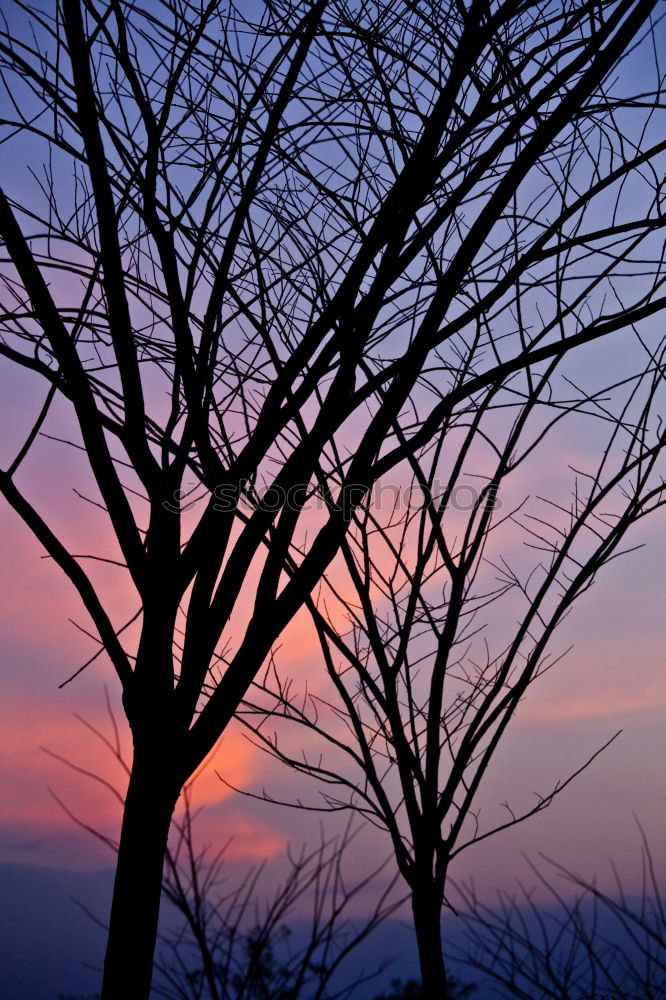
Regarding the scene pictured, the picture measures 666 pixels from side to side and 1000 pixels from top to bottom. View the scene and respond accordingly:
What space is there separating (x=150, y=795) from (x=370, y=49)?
2.35m

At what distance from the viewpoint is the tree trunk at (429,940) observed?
7.86 feet

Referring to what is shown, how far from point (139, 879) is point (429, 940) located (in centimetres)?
100

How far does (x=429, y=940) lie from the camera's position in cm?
248

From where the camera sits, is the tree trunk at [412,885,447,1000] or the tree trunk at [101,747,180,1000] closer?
the tree trunk at [101,747,180,1000]

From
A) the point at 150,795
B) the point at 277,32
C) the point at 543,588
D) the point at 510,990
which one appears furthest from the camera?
the point at 543,588

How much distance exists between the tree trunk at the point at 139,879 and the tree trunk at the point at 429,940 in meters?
0.91

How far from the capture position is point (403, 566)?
3049mm

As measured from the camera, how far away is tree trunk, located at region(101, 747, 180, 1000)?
1.84m

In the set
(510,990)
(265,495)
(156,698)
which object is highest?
(265,495)

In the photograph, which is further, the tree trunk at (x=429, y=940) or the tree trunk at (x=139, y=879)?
the tree trunk at (x=429, y=940)

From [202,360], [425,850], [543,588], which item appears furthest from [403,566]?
[202,360]

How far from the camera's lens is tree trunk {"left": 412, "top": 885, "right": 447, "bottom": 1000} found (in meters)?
2.40

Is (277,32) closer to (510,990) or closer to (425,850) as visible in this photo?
(425,850)

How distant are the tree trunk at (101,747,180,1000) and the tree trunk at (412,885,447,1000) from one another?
91 cm
